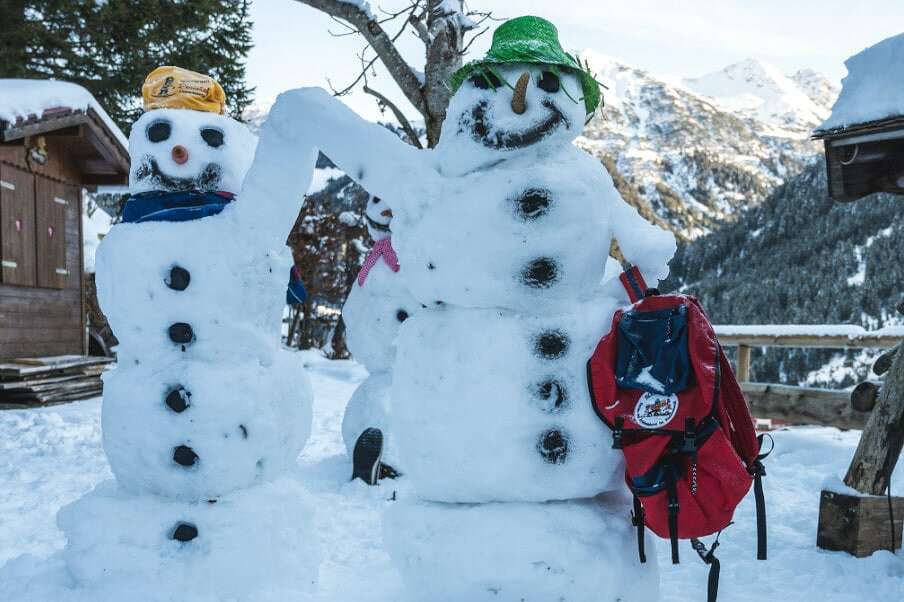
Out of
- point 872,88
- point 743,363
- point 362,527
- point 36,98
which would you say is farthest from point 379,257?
point 36,98

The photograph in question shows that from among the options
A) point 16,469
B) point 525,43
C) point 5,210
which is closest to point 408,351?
point 525,43

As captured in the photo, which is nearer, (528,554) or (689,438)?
(689,438)

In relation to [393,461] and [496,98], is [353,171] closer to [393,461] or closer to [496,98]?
[496,98]

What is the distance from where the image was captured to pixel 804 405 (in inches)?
276

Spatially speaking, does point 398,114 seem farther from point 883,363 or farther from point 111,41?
point 111,41

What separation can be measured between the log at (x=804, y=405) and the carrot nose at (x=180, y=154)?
5.39 metres

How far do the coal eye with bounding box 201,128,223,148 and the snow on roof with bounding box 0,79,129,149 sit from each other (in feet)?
17.2

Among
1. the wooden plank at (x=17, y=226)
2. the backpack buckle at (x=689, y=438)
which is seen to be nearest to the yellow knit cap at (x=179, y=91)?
the backpack buckle at (x=689, y=438)

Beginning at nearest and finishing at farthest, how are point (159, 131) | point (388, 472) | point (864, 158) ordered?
1. point (159, 131)
2. point (864, 158)
3. point (388, 472)

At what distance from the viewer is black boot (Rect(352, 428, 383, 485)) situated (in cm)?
573

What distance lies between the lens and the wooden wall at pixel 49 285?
8.91 meters

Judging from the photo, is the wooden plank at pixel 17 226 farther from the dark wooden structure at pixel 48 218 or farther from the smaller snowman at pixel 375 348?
the smaller snowman at pixel 375 348

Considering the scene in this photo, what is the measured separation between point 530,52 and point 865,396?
3.65 m

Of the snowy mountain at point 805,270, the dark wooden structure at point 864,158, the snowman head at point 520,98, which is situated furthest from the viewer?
the snowy mountain at point 805,270
